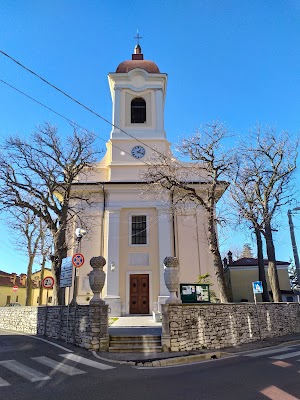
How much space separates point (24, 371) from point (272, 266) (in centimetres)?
1443

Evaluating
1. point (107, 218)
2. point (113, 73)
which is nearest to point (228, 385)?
point (107, 218)

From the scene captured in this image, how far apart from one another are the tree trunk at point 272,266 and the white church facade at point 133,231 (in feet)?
14.3

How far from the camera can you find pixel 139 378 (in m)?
7.31

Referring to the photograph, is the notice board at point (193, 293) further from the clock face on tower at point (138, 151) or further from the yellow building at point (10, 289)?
the yellow building at point (10, 289)

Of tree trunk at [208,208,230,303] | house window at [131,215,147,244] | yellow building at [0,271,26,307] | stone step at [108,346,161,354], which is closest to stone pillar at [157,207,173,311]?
house window at [131,215,147,244]

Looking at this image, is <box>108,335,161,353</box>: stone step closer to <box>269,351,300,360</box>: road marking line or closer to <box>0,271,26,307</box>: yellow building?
<box>269,351,300,360</box>: road marking line

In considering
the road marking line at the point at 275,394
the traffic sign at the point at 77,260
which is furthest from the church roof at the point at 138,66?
the road marking line at the point at 275,394

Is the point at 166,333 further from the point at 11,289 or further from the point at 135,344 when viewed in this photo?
the point at 11,289

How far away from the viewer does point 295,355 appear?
10375mm

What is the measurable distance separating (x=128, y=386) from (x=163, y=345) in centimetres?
448

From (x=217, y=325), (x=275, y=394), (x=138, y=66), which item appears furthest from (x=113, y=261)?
(x=138, y=66)

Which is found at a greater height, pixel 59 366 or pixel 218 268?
pixel 218 268

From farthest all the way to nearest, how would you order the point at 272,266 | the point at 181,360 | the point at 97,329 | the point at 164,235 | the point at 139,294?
the point at 164,235 < the point at 139,294 < the point at 272,266 < the point at 97,329 < the point at 181,360

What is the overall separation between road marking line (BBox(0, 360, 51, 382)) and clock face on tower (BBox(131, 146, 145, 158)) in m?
18.1
